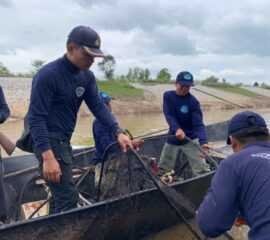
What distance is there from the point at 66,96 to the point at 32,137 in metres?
0.45

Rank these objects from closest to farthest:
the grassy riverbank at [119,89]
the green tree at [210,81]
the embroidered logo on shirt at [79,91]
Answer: the embroidered logo on shirt at [79,91] → the grassy riverbank at [119,89] → the green tree at [210,81]

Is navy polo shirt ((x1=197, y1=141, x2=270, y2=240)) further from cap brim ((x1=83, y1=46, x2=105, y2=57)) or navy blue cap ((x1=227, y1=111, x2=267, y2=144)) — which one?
cap brim ((x1=83, y1=46, x2=105, y2=57))

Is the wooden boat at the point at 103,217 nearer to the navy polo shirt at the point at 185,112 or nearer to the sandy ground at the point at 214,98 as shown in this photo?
the navy polo shirt at the point at 185,112

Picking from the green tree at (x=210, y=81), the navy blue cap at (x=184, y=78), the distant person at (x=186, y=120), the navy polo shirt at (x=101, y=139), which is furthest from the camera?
the green tree at (x=210, y=81)

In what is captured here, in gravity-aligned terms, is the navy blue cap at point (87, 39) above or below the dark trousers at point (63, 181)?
above

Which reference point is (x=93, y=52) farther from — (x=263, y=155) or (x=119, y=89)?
(x=119, y=89)

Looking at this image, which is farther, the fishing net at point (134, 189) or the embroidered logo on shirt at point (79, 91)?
the fishing net at point (134, 189)

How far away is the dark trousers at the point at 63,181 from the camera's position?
3.86 metres

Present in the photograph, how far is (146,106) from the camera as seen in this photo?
32.4 m

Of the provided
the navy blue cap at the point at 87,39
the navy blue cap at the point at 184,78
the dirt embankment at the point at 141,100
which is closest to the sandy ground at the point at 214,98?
the dirt embankment at the point at 141,100

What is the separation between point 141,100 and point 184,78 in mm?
27429

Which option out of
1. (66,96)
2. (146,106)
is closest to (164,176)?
(66,96)

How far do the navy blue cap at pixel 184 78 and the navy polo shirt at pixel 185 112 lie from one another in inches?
8.8

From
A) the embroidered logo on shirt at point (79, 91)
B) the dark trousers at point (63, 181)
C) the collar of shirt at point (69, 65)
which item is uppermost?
the collar of shirt at point (69, 65)
